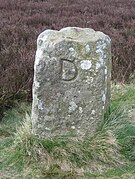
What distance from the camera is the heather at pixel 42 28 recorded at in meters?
4.81

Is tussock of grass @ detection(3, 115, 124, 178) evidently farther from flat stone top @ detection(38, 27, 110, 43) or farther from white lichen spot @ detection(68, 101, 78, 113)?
flat stone top @ detection(38, 27, 110, 43)

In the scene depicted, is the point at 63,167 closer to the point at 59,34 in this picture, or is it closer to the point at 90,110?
the point at 90,110

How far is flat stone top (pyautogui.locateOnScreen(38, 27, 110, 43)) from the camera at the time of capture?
323cm

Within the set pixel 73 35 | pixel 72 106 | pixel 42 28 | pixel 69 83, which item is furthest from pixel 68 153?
pixel 42 28

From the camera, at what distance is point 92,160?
3.22 metres

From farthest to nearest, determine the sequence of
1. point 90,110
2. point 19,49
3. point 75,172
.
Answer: point 19,49
point 90,110
point 75,172

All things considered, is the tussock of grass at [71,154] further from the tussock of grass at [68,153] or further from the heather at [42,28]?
the heather at [42,28]

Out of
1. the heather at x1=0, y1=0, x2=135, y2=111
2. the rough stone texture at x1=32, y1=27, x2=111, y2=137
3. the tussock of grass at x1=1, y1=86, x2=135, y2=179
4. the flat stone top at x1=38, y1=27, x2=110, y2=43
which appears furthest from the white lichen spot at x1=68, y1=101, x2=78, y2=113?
the heather at x1=0, y1=0, x2=135, y2=111

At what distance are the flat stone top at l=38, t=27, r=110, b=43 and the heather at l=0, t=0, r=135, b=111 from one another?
53.5 inches

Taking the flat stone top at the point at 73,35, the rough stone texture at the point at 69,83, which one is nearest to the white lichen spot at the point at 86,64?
the rough stone texture at the point at 69,83

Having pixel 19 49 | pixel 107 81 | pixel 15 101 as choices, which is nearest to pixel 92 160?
pixel 107 81

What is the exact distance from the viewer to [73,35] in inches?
132

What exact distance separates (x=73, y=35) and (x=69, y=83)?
1.33 ft

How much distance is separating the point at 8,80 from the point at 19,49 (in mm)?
1544
